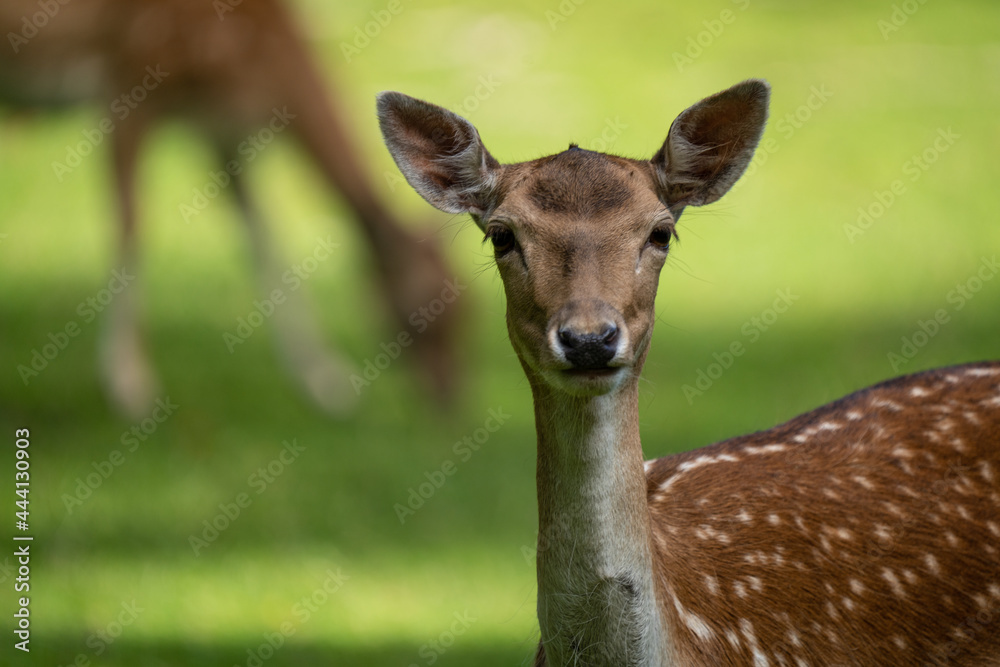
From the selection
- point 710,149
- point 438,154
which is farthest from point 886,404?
point 438,154

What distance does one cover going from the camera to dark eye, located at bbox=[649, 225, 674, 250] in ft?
11.2

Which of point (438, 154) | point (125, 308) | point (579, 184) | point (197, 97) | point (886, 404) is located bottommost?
point (886, 404)

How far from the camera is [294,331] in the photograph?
8.82 metres

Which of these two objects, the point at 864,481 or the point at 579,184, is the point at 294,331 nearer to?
the point at 864,481

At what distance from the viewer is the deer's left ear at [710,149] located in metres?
3.66

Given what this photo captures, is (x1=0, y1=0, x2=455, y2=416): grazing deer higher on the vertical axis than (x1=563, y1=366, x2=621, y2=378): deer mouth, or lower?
higher

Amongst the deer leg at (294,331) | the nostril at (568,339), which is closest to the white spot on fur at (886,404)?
the nostril at (568,339)

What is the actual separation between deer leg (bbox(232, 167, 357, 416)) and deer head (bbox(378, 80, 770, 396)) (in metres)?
5.06

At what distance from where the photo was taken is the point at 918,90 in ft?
48.7

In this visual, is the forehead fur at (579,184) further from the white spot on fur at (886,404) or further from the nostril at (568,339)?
the white spot on fur at (886,404)

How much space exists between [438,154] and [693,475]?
51.4 inches

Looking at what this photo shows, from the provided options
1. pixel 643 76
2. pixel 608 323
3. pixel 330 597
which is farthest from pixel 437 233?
pixel 643 76

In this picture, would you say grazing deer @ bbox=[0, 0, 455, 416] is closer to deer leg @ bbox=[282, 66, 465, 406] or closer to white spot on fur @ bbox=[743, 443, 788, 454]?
deer leg @ bbox=[282, 66, 465, 406]

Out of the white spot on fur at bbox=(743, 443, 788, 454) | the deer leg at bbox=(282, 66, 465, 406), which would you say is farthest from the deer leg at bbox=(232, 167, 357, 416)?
the white spot on fur at bbox=(743, 443, 788, 454)
